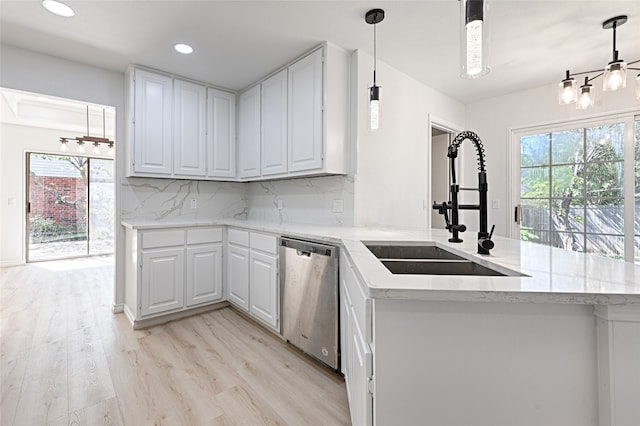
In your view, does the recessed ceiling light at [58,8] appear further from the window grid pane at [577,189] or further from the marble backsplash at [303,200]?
the window grid pane at [577,189]

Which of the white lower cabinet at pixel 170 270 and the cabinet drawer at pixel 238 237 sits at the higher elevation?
the cabinet drawer at pixel 238 237

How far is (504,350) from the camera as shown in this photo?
83 cm

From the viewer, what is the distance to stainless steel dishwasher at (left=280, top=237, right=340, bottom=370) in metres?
1.95

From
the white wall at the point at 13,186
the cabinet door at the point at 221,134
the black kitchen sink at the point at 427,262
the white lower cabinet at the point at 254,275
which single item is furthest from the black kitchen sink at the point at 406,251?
the white wall at the point at 13,186

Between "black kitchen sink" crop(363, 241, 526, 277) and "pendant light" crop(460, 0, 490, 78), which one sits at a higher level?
"pendant light" crop(460, 0, 490, 78)

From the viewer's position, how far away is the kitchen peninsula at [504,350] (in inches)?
30.2

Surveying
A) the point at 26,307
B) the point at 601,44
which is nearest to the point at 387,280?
the point at 601,44

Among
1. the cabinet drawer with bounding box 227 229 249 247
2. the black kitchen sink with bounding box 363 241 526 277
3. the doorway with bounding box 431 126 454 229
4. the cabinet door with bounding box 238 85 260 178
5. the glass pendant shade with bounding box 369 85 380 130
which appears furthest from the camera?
the doorway with bounding box 431 126 454 229

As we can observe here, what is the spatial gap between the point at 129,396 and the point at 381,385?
5.41ft

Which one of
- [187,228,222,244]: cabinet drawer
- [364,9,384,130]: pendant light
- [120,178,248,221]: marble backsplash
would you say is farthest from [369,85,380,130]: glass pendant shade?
[120,178,248,221]: marble backsplash

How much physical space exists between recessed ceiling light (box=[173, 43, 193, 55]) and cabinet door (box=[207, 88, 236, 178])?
2.51 ft

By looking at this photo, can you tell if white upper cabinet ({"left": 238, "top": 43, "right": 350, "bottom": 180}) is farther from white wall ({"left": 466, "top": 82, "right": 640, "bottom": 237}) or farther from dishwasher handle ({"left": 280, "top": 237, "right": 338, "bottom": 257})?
white wall ({"left": 466, "top": 82, "right": 640, "bottom": 237})

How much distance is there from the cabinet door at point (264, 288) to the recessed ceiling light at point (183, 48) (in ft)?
6.09

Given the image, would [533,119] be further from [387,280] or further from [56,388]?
[56,388]
